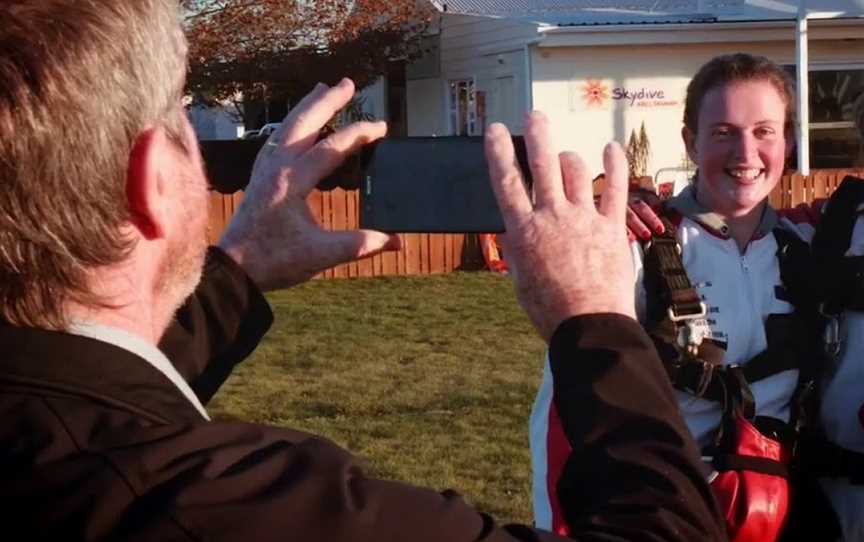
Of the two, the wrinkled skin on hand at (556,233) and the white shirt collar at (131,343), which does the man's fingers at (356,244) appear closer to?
the wrinkled skin on hand at (556,233)

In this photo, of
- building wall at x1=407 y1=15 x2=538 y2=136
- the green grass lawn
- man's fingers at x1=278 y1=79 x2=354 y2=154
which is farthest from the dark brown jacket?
building wall at x1=407 y1=15 x2=538 y2=136

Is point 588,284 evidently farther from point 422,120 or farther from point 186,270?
point 422,120

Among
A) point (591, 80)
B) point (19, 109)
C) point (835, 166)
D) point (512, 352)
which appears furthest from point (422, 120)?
point (19, 109)

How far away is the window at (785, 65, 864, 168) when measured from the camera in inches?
984

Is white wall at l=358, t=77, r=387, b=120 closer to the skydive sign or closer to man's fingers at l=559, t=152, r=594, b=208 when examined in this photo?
the skydive sign

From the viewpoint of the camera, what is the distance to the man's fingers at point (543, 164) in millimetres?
1822

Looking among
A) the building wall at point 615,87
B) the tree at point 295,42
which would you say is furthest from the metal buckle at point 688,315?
the tree at point 295,42

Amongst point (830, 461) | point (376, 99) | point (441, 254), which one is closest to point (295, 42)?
point (376, 99)

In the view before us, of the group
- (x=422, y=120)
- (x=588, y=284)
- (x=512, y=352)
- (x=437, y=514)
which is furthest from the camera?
(x=422, y=120)

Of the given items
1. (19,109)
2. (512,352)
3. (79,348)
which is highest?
(19,109)

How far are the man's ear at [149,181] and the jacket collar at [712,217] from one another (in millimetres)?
2263

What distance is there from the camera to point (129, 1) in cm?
169

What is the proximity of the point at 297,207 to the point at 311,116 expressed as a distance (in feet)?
0.61

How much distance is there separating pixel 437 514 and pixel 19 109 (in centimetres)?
67
